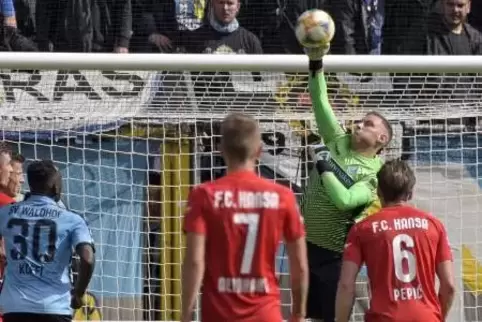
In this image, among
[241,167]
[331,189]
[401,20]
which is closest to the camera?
[241,167]

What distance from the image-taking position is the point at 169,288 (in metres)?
9.33

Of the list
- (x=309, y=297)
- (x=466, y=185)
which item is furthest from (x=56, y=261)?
(x=466, y=185)

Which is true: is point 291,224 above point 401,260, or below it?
above

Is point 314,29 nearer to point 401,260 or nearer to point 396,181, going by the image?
point 396,181

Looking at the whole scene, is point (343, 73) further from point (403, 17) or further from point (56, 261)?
point (56, 261)

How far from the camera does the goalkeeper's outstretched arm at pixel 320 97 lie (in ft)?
24.1

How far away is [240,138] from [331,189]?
5.76 feet

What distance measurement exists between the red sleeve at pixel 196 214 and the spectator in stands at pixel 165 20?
4.65 metres

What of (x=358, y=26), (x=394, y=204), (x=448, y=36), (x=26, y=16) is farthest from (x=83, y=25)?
(x=394, y=204)

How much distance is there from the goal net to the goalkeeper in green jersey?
125 cm

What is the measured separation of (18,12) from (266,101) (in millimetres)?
2767

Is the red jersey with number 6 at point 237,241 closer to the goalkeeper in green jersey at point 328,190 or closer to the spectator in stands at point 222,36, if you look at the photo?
the goalkeeper in green jersey at point 328,190

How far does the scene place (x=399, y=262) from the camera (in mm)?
6113

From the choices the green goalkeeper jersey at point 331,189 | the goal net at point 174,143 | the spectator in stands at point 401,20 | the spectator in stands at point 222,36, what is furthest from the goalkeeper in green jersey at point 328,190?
the spectator in stands at point 401,20
